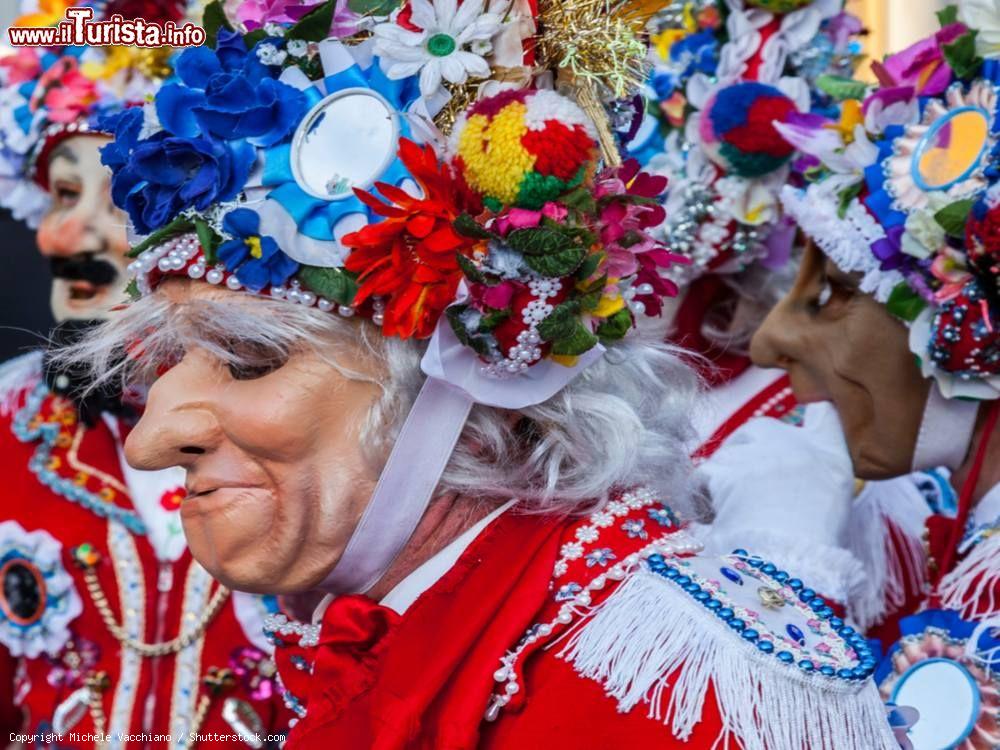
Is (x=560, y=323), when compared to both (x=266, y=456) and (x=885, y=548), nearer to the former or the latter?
(x=266, y=456)

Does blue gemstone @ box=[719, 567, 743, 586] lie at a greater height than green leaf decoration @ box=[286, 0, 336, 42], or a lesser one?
lesser

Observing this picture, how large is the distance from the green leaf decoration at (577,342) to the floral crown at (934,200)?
32.9 inches

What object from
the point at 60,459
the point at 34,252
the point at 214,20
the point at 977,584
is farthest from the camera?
the point at 34,252

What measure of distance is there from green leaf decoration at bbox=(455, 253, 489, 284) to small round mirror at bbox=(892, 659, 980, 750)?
982mm

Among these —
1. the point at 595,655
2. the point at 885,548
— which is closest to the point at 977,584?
the point at 885,548

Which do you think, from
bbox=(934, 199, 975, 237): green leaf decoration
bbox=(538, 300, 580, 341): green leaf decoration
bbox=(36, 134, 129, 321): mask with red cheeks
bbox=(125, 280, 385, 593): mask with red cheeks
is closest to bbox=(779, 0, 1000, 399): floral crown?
bbox=(934, 199, 975, 237): green leaf decoration

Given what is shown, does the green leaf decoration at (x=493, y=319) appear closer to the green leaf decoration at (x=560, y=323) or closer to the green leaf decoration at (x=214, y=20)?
the green leaf decoration at (x=560, y=323)

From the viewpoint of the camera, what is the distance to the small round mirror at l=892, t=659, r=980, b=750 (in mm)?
1852

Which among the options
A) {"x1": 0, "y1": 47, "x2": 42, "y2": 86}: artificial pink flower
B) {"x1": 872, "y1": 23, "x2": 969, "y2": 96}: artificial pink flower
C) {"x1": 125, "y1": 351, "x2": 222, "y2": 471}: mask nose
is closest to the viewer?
{"x1": 125, "y1": 351, "x2": 222, "y2": 471}: mask nose

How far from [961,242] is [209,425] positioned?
1288mm

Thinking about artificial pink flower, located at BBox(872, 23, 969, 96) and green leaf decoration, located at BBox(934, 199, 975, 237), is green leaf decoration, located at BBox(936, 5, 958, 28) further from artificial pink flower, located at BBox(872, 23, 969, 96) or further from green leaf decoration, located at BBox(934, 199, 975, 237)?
green leaf decoration, located at BBox(934, 199, 975, 237)

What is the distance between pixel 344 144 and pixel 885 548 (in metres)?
1.50

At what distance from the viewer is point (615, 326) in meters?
1.56

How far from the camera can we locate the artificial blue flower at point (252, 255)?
1.53 meters
